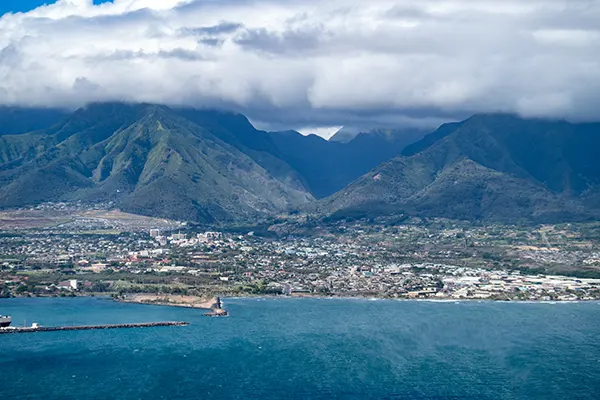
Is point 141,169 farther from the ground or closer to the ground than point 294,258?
farther from the ground

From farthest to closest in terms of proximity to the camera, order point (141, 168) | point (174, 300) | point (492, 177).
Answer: point (141, 168), point (492, 177), point (174, 300)

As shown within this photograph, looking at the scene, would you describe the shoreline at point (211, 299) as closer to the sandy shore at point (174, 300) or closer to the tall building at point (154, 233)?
the sandy shore at point (174, 300)

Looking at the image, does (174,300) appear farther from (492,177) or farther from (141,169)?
(141,169)

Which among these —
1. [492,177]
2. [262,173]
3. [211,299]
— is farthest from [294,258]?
[262,173]

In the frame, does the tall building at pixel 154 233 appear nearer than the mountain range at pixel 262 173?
Yes

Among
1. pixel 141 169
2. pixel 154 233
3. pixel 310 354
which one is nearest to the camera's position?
pixel 310 354

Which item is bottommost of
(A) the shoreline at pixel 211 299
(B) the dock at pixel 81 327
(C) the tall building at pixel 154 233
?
(C) the tall building at pixel 154 233

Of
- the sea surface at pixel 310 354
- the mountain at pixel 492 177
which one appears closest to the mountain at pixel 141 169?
the mountain at pixel 492 177
